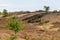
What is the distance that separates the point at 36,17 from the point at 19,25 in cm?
5247

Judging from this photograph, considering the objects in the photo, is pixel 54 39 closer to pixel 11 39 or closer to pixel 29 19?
pixel 11 39

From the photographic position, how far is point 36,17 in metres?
86.0

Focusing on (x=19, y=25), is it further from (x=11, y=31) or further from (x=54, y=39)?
(x=54, y=39)

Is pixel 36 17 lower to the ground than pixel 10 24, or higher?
lower

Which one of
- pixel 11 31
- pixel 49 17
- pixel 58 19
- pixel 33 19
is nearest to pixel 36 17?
pixel 33 19

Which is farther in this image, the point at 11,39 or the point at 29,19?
the point at 29,19

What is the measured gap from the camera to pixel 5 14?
93875 millimetres

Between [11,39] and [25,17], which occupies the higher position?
[11,39]

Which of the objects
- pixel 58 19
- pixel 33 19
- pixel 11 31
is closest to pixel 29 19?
pixel 33 19

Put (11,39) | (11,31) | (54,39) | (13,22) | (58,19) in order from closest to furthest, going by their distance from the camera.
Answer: (11,39) < (54,39) < (13,22) < (11,31) < (58,19)

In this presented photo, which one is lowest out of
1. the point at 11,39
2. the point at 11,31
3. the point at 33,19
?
the point at 33,19

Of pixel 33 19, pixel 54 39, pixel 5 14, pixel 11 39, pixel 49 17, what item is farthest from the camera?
pixel 5 14

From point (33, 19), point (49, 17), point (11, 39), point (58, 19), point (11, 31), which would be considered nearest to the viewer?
point (11, 39)

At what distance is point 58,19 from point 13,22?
41.8 m
